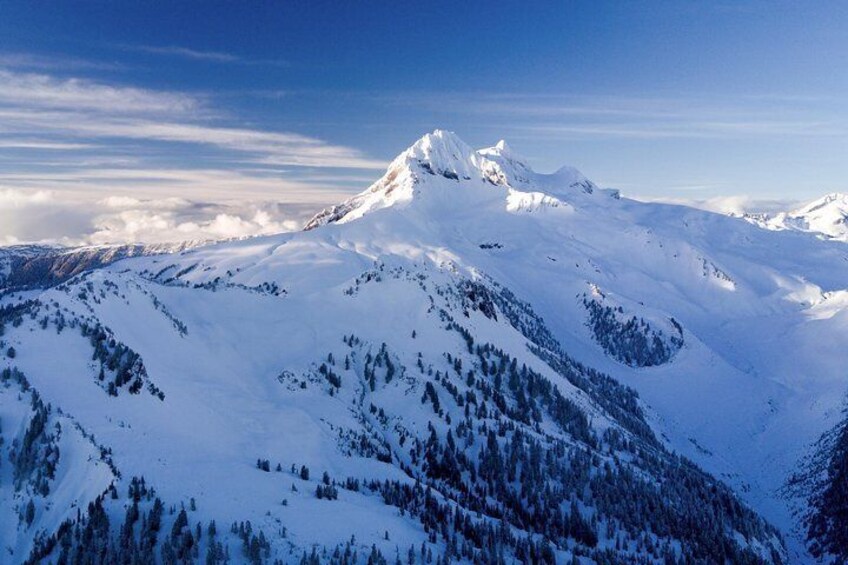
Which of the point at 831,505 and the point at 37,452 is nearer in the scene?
the point at 37,452

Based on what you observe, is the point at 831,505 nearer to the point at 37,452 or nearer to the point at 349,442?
the point at 349,442

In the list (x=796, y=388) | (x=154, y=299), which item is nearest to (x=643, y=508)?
(x=154, y=299)

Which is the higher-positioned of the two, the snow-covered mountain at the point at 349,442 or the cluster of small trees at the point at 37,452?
the cluster of small trees at the point at 37,452

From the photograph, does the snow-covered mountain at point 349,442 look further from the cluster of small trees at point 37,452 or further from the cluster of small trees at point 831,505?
the cluster of small trees at point 831,505

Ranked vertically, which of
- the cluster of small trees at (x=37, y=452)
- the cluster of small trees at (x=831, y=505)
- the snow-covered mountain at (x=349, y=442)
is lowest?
the cluster of small trees at (x=831, y=505)

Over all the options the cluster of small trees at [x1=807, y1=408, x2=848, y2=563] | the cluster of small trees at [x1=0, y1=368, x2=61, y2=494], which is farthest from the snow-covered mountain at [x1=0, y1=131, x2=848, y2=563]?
the cluster of small trees at [x1=807, y1=408, x2=848, y2=563]

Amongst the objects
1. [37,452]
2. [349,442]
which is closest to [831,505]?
[349,442]

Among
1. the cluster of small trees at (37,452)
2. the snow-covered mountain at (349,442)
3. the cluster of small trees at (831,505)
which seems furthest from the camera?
the cluster of small trees at (831,505)

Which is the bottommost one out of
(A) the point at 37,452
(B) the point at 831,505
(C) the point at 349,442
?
(B) the point at 831,505

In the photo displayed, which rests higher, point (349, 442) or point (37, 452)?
point (37, 452)

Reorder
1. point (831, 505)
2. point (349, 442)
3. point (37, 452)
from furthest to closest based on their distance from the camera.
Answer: point (831, 505)
point (349, 442)
point (37, 452)

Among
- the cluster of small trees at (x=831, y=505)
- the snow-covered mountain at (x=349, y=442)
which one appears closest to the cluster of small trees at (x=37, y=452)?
the snow-covered mountain at (x=349, y=442)
